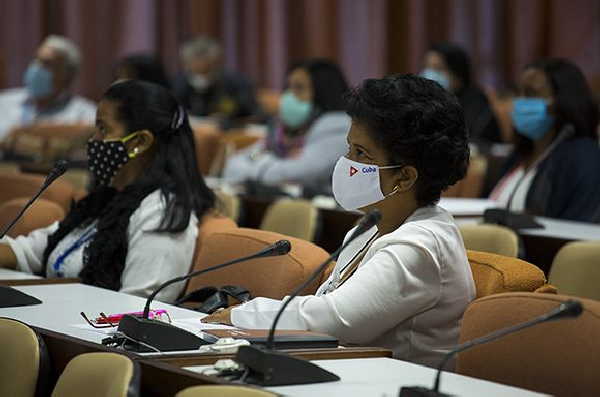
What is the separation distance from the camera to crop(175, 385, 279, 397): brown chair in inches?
82.4

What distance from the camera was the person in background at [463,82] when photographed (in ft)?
25.3

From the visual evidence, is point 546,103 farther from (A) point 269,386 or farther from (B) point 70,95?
(B) point 70,95

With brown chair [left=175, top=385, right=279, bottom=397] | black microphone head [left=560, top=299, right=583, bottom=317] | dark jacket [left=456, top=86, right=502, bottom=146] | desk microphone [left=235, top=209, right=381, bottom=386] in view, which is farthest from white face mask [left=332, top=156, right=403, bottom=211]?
dark jacket [left=456, top=86, right=502, bottom=146]

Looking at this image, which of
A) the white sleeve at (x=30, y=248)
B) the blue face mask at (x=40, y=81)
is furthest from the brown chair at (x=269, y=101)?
the white sleeve at (x=30, y=248)

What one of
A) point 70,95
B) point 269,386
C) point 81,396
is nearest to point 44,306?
point 81,396

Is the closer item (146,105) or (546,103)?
(146,105)

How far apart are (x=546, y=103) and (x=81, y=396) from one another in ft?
11.5

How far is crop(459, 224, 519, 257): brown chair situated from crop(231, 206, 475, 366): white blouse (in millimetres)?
908

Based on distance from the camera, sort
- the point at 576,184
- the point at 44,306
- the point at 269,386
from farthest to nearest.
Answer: the point at 576,184 < the point at 44,306 < the point at 269,386

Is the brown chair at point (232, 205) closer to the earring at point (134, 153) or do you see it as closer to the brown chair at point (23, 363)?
the earring at point (134, 153)

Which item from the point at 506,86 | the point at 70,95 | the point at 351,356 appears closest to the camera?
the point at 351,356

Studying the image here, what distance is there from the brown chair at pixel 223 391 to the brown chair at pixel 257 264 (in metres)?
1.15

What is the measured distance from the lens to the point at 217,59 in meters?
10.2

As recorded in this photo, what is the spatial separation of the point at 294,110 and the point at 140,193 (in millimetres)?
3150
